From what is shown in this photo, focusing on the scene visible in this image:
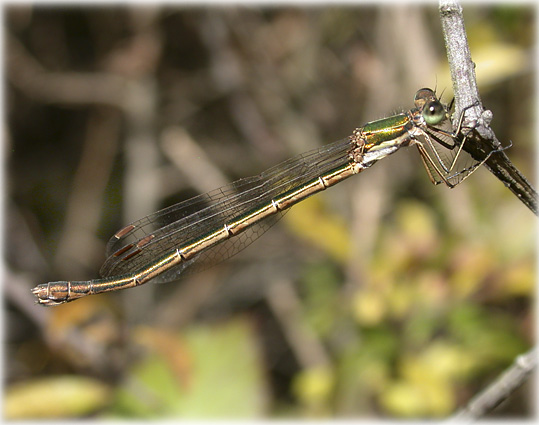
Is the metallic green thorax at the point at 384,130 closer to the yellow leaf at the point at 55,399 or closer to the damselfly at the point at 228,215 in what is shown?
the damselfly at the point at 228,215

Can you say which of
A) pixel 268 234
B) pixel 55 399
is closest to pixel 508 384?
pixel 55 399

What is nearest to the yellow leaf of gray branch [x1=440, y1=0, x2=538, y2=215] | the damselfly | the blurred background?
the blurred background

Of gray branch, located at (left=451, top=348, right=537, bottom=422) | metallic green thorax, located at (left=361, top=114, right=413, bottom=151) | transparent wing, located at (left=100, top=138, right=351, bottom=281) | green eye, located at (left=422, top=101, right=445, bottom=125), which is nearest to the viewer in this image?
gray branch, located at (left=451, top=348, right=537, bottom=422)

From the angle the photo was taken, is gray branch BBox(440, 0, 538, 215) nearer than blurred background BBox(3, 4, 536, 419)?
Yes

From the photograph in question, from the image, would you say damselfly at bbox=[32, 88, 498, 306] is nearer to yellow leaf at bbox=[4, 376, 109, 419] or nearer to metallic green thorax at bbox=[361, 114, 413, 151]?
metallic green thorax at bbox=[361, 114, 413, 151]

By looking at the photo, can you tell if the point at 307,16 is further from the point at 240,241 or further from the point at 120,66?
the point at 240,241
